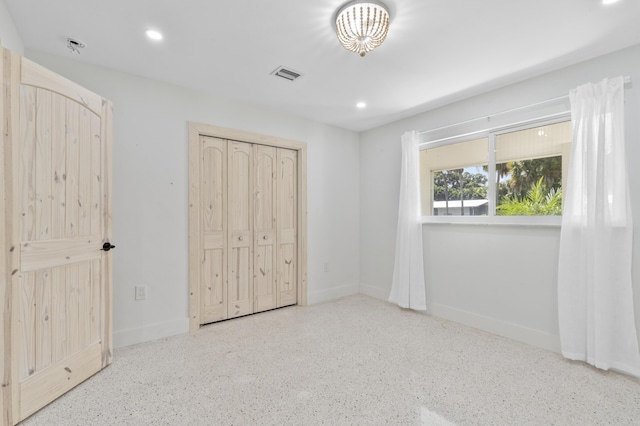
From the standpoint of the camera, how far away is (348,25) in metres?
1.69

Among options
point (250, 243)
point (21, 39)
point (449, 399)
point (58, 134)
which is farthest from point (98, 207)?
point (449, 399)

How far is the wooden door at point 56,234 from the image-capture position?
5.21 feet

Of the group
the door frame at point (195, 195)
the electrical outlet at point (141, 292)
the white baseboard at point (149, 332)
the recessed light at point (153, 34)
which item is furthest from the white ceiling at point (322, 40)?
the white baseboard at point (149, 332)

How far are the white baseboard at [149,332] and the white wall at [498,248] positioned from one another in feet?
7.96

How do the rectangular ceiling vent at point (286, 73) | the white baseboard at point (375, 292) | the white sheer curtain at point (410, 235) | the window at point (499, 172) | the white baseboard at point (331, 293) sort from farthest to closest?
the white baseboard at point (375, 292)
the white baseboard at point (331, 293)
the white sheer curtain at point (410, 235)
the window at point (499, 172)
the rectangular ceiling vent at point (286, 73)

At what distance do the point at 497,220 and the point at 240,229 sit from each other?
8.64 feet

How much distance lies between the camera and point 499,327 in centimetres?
271

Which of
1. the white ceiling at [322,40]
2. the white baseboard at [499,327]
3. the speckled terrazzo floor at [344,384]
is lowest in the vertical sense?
the speckled terrazzo floor at [344,384]

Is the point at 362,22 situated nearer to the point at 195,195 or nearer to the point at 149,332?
the point at 195,195

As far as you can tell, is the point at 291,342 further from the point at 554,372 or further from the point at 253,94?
the point at 253,94

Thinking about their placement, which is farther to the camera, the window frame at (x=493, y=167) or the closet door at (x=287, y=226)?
the closet door at (x=287, y=226)

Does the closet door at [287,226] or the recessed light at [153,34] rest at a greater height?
the recessed light at [153,34]

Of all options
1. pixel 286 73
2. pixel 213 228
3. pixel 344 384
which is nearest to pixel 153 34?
pixel 286 73

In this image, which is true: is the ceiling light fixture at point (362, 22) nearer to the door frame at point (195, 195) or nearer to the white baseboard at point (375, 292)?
the door frame at point (195, 195)
